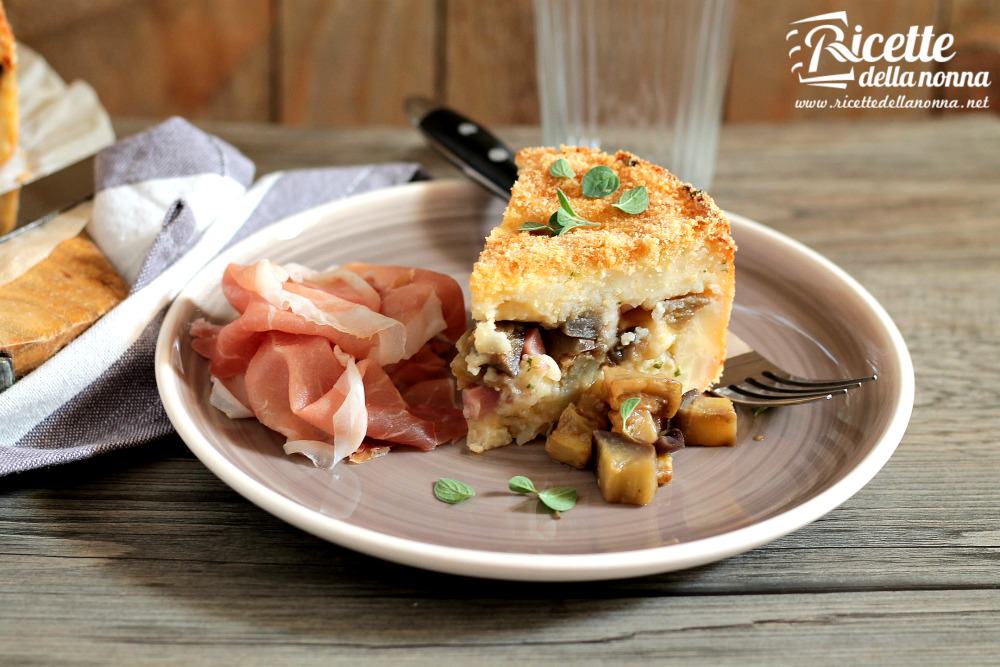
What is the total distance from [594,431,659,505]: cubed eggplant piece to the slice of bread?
12.2 inches

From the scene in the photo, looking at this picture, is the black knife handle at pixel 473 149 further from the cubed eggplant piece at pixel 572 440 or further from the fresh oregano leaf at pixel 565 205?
the cubed eggplant piece at pixel 572 440

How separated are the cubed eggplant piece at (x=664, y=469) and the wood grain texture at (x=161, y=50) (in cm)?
381

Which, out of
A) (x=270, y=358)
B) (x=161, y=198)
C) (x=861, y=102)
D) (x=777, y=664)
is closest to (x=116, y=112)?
(x=161, y=198)

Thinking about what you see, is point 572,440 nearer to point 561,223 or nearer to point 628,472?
point 628,472

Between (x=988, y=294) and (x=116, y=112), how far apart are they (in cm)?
444

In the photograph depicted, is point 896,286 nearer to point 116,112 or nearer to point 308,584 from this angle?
point 308,584

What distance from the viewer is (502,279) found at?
2.46 meters

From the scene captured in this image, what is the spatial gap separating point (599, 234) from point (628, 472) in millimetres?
643

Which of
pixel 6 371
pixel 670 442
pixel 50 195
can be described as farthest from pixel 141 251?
pixel 670 442

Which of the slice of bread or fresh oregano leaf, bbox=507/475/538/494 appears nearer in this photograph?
fresh oregano leaf, bbox=507/475/538/494

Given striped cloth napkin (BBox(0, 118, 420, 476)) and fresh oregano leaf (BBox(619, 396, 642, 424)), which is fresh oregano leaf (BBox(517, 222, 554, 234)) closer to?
fresh oregano leaf (BBox(619, 396, 642, 424))

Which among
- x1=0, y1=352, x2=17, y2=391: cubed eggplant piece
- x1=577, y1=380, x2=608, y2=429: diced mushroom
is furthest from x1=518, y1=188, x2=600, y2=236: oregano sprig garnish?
x1=0, y1=352, x2=17, y2=391: cubed eggplant piece

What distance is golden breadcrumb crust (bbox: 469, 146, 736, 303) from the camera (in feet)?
8.15

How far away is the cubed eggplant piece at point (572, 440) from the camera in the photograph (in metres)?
2.42
